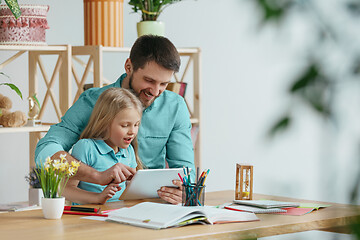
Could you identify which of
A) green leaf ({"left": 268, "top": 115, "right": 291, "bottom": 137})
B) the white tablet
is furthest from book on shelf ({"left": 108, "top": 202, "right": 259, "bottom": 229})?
green leaf ({"left": 268, "top": 115, "right": 291, "bottom": 137})

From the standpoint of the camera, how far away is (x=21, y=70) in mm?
3707

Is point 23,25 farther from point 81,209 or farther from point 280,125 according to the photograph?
point 280,125

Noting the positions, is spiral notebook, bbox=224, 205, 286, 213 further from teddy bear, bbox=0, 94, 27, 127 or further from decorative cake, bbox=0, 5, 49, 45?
decorative cake, bbox=0, 5, 49, 45

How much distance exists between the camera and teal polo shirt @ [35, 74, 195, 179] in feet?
8.58

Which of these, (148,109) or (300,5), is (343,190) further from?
(148,109)

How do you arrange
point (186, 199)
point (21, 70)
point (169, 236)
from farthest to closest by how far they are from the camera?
point (21, 70) < point (186, 199) < point (169, 236)

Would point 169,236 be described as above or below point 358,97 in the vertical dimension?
below

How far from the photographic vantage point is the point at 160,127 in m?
2.76

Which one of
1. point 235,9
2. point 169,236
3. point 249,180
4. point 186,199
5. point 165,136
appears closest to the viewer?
point 235,9

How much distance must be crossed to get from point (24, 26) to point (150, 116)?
97 centimetres

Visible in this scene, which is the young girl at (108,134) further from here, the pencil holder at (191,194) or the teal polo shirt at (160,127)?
the pencil holder at (191,194)

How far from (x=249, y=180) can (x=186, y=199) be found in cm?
42

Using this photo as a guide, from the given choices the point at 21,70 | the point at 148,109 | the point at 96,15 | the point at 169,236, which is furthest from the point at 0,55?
the point at 169,236

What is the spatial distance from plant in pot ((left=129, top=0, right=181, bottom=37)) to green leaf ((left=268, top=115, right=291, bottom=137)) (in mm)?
3312
